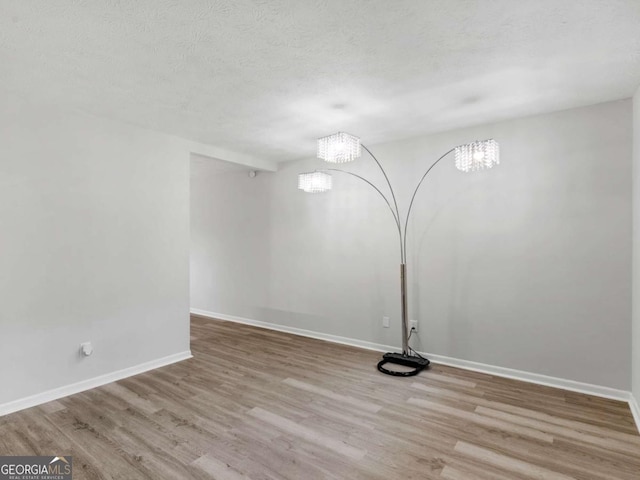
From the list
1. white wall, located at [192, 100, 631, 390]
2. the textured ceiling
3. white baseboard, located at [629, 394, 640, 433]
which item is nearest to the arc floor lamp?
white wall, located at [192, 100, 631, 390]

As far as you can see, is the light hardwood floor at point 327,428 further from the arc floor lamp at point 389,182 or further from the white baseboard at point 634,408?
the arc floor lamp at point 389,182

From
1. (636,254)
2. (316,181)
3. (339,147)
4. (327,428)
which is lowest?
(327,428)

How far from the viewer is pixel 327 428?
243cm

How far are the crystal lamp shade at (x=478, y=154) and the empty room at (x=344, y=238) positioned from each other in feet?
0.05

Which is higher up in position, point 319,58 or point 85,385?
point 319,58

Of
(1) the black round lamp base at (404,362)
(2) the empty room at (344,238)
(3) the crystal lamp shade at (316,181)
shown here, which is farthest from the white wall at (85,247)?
(1) the black round lamp base at (404,362)

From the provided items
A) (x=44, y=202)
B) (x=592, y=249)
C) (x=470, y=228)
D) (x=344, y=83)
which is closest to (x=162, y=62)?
(x=344, y=83)

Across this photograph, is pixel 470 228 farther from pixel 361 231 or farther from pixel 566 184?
pixel 361 231

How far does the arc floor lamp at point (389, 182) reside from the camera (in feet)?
9.02

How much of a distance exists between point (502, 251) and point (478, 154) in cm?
118

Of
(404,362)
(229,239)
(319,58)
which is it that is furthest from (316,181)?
(229,239)

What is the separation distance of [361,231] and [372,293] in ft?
2.63

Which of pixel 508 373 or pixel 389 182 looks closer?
pixel 508 373

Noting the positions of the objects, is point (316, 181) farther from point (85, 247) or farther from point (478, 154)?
point (85, 247)
